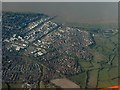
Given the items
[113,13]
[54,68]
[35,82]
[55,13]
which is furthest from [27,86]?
[113,13]

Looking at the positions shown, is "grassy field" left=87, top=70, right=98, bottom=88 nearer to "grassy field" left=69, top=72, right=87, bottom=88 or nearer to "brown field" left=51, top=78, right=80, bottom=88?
"grassy field" left=69, top=72, right=87, bottom=88

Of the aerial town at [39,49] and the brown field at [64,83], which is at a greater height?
the aerial town at [39,49]

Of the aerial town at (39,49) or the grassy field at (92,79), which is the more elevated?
the aerial town at (39,49)

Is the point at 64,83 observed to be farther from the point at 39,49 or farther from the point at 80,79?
the point at 39,49

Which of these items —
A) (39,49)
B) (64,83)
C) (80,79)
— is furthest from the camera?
(39,49)

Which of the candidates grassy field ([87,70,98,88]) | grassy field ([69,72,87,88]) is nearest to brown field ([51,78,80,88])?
grassy field ([69,72,87,88])

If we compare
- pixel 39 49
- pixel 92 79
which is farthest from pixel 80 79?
pixel 39 49

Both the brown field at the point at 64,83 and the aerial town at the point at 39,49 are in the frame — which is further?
the aerial town at the point at 39,49

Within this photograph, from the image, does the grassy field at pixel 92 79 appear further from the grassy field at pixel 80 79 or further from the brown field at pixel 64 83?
the brown field at pixel 64 83

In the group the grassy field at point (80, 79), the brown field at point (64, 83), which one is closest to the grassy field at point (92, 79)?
Result: the grassy field at point (80, 79)
